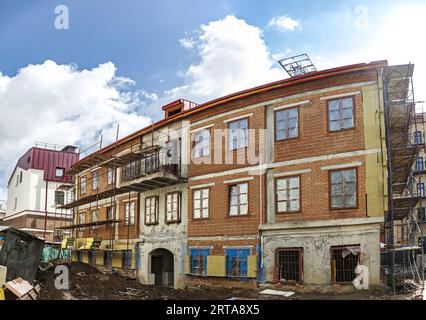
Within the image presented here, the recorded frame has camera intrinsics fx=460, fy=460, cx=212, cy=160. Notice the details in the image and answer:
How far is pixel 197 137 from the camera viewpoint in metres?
25.0

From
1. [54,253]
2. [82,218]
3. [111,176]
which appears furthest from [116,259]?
[54,253]

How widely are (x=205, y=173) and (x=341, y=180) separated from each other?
7.66 meters

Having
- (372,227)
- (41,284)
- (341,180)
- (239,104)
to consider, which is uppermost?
(239,104)

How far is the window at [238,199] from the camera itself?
21.8m

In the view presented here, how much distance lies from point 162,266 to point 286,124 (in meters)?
12.7

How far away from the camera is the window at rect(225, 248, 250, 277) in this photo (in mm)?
→ 21172

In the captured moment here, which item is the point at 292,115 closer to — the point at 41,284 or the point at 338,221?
the point at 338,221

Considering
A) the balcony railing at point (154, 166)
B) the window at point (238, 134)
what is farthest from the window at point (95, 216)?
the window at point (238, 134)

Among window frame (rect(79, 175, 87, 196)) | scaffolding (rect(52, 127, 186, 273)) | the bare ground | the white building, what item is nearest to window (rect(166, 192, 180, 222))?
scaffolding (rect(52, 127, 186, 273))

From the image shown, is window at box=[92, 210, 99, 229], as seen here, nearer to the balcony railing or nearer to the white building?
the balcony railing

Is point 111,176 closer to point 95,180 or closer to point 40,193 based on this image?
point 95,180

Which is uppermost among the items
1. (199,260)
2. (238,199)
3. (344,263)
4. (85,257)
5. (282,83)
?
(282,83)

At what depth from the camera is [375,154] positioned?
18188mm
